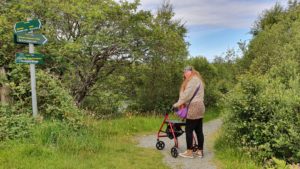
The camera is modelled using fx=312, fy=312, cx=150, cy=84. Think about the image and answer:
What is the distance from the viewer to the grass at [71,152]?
18.5 ft

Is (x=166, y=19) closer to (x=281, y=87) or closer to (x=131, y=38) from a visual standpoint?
(x=131, y=38)

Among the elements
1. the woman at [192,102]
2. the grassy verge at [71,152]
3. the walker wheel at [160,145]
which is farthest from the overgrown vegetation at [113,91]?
the woman at [192,102]

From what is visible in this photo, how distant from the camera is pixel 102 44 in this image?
445 inches

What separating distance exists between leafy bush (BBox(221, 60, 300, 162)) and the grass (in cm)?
189

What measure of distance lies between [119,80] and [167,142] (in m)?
5.05

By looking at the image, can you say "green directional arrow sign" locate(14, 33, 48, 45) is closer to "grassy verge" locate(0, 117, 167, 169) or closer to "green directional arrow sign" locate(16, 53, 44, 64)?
"green directional arrow sign" locate(16, 53, 44, 64)

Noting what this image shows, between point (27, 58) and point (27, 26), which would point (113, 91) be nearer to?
point (27, 58)

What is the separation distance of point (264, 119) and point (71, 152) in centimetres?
414

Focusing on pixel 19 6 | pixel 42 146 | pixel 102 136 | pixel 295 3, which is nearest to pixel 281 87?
pixel 102 136

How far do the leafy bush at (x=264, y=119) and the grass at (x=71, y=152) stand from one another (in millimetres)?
1891

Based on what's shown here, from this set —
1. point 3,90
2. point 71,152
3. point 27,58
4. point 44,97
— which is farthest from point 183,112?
point 3,90

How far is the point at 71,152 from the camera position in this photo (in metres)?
6.43

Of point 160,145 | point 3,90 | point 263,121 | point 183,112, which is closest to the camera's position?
point 183,112

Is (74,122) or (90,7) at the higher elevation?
(90,7)
